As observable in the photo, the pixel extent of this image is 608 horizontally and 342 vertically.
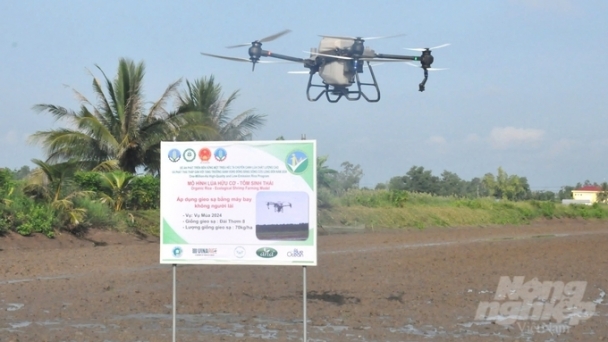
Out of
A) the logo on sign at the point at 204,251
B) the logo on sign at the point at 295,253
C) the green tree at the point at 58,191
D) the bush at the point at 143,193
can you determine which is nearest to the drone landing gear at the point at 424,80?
the logo on sign at the point at 295,253

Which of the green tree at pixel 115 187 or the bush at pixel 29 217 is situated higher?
the green tree at pixel 115 187

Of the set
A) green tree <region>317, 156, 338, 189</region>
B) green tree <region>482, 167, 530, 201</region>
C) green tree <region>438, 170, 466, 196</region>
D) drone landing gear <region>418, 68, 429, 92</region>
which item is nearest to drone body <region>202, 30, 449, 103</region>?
drone landing gear <region>418, 68, 429, 92</region>

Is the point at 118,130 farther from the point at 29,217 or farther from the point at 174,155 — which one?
the point at 174,155

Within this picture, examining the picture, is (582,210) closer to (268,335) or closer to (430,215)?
(430,215)

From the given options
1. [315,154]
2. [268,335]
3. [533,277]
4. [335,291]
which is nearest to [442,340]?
[268,335]

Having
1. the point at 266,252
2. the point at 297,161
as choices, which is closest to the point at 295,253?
the point at 266,252

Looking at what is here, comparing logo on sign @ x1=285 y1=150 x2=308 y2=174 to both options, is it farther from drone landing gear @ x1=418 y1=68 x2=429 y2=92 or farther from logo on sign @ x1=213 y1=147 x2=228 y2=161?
drone landing gear @ x1=418 y1=68 x2=429 y2=92

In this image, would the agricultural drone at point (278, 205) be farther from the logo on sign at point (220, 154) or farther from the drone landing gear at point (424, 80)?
the drone landing gear at point (424, 80)
